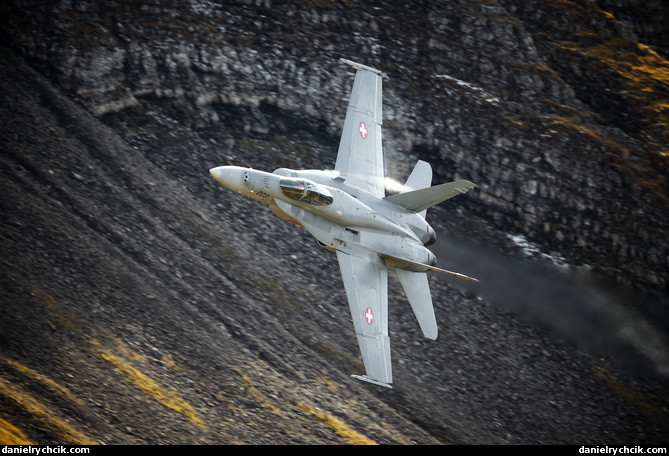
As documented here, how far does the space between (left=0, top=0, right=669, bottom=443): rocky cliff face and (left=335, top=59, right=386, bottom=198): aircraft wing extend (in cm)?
613

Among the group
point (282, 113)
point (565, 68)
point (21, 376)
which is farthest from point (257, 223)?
point (565, 68)

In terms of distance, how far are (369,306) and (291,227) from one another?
8623 mm

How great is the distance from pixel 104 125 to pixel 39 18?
6899 millimetres

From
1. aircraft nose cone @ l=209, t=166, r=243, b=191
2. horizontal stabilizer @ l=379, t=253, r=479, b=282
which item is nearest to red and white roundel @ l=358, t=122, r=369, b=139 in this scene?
horizontal stabilizer @ l=379, t=253, r=479, b=282

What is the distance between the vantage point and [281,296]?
3278 centimetres

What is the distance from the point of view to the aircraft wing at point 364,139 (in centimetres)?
3033

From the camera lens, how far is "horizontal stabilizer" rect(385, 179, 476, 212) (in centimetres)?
2819

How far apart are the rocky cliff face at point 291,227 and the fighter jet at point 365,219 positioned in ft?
13.1

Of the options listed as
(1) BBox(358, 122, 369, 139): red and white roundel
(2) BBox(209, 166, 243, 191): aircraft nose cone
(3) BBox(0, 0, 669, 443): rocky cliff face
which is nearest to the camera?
(2) BBox(209, 166, 243, 191): aircraft nose cone

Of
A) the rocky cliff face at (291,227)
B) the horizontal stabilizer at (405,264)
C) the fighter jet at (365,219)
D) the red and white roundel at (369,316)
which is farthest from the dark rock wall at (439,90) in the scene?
the red and white roundel at (369,316)

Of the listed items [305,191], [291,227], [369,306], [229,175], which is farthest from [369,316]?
[291,227]

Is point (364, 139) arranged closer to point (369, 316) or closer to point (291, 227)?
point (291, 227)

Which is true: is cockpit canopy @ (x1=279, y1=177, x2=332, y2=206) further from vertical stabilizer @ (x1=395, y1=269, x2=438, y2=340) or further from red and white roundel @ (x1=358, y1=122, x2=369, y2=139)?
vertical stabilizer @ (x1=395, y1=269, x2=438, y2=340)
